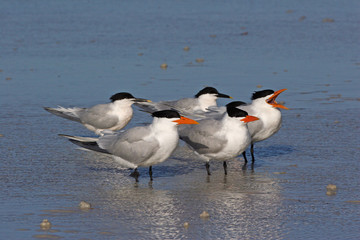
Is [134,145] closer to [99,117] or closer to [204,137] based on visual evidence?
[204,137]

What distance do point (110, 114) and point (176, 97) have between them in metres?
1.88

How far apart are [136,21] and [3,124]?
828 cm

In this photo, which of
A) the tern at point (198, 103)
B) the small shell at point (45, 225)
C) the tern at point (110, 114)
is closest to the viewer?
the small shell at point (45, 225)

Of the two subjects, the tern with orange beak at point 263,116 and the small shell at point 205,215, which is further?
the tern with orange beak at point 263,116

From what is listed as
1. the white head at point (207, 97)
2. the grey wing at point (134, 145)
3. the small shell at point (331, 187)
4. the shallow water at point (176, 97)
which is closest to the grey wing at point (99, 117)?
the shallow water at point (176, 97)

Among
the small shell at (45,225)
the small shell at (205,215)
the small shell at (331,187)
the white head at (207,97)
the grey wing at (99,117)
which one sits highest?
the white head at (207,97)

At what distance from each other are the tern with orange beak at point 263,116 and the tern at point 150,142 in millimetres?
1147

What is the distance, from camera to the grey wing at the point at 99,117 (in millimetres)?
8805

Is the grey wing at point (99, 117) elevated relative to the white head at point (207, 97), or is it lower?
lower

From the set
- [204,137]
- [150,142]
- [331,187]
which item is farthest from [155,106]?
[331,187]

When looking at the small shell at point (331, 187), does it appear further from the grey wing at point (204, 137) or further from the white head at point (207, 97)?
the white head at point (207, 97)

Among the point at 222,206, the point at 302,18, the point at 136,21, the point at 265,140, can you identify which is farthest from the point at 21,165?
the point at 302,18

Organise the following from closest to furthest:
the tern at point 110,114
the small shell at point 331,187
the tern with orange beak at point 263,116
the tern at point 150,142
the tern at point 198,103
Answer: the small shell at point 331,187 < the tern at point 150,142 < the tern with orange beak at point 263,116 < the tern at point 110,114 < the tern at point 198,103

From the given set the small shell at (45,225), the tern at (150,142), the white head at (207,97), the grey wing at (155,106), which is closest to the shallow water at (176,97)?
the small shell at (45,225)
